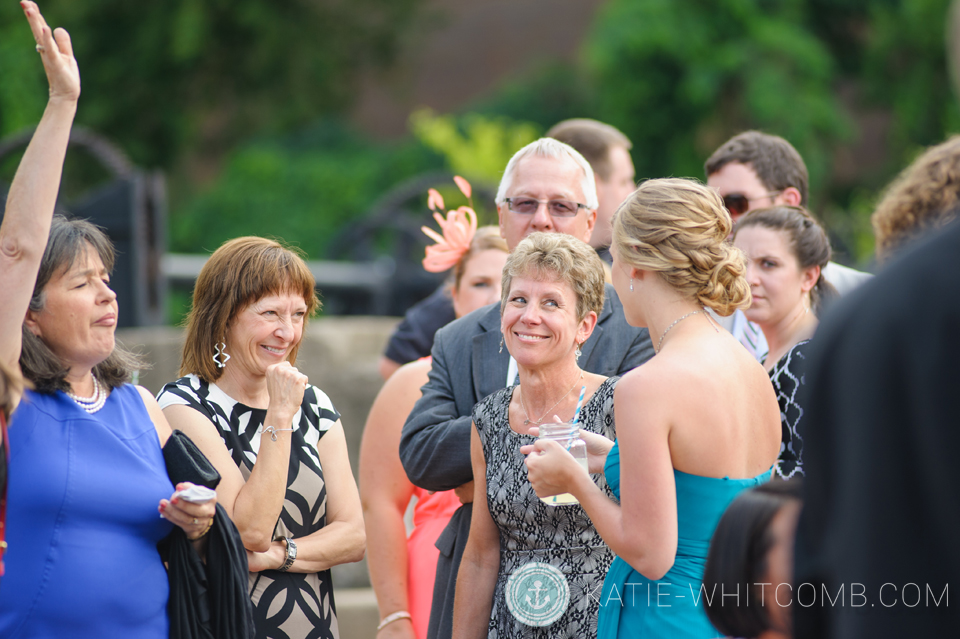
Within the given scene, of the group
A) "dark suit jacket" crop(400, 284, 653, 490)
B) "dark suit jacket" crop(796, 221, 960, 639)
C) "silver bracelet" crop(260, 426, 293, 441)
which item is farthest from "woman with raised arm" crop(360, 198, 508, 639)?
"dark suit jacket" crop(796, 221, 960, 639)

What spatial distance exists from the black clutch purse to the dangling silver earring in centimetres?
33

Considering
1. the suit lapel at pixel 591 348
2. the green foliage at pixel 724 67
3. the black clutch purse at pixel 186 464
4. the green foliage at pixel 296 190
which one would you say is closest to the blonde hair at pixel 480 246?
the suit lapel at pixel 591 348

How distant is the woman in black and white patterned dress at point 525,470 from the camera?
90.2 inches

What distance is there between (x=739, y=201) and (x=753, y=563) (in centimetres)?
233

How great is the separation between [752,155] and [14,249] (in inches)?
103

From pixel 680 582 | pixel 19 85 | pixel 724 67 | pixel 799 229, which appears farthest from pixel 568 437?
pixel 724 67

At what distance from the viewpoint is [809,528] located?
933mm

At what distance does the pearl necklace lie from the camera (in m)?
2.11

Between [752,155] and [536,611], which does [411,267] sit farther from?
[536,611]

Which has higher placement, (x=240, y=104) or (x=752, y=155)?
(x=240, y=104)

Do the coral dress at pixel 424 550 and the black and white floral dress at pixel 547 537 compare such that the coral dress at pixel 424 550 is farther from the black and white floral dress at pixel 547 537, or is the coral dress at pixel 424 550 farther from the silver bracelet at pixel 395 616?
the black and white floral dress at pixel 547 537

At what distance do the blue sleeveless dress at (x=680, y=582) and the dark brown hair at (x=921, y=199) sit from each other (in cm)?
84

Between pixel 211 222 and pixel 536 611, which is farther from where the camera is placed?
pixel 211 222

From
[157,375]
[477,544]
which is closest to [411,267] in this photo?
[157,375]
